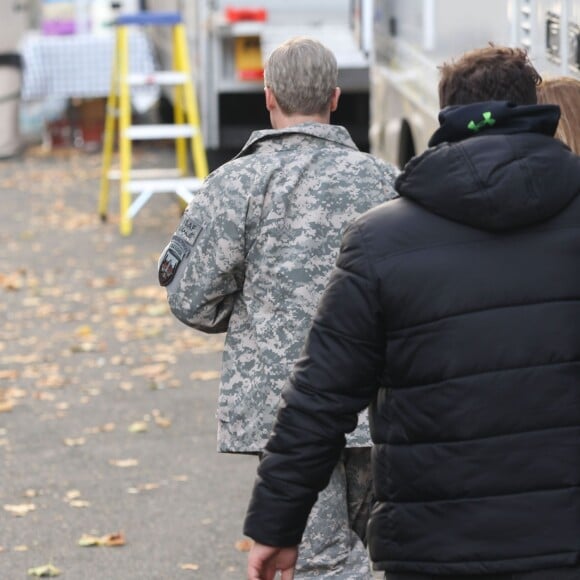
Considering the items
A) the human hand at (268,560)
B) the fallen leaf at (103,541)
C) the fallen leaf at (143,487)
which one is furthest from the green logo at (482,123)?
the fallen leaf at (143,487)

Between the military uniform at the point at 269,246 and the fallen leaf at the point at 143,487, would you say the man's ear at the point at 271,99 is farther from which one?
the fallen leaf at the point at 143,487

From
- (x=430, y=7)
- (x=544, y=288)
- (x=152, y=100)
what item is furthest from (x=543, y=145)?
(x=152, y=100)

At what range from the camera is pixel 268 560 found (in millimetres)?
2928

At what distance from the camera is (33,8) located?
104 feet

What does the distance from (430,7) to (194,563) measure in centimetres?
337

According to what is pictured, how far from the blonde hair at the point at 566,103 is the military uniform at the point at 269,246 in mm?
471

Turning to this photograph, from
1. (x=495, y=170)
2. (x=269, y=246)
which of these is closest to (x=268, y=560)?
(x=495, y=170)

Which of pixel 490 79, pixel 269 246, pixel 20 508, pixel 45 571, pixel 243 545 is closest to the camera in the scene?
→ pixel 490 79

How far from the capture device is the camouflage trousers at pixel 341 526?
3857mm

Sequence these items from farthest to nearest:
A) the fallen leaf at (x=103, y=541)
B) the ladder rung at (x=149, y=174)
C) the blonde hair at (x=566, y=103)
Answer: the ladder rung at (x=149, y=174) < the fallen leaf at (x=103, y=541) < the blonde hair at (x=566, y=103)

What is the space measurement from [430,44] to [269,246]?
403cm

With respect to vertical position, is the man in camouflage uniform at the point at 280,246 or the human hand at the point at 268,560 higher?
the man in camouflage uniform at the point at 280,246

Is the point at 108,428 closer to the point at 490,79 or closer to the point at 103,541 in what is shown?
the point at 103,541

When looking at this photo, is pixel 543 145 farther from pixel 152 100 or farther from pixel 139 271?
pixel 152 100
